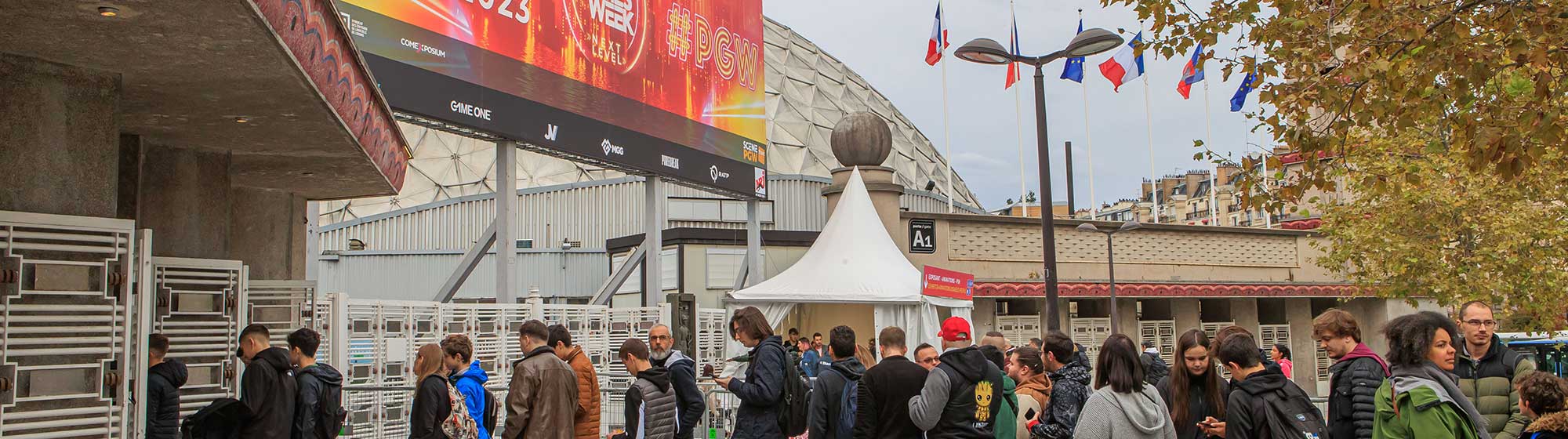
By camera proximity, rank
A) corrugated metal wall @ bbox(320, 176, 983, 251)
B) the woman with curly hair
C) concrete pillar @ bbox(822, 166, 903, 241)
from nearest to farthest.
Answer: the woman with curly hair, concrete pillar @ bbox(822, 166, 903, 241), corrugated metal wall @ bbox(320, 176, 983, 251)

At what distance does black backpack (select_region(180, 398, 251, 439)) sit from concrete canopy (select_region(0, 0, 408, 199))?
1.73 metres

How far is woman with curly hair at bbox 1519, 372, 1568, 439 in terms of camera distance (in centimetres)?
545

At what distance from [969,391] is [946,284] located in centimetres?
1246

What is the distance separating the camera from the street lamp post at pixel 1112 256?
83.6 ft

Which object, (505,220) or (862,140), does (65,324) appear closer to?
(505,220)

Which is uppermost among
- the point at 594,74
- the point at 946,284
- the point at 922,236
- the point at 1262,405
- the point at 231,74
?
the point at 594,74

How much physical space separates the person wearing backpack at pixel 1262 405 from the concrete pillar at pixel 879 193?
16.9 m

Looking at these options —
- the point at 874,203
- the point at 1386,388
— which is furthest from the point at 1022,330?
the point at 1386,388

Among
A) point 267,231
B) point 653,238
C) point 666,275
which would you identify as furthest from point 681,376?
point 666,275

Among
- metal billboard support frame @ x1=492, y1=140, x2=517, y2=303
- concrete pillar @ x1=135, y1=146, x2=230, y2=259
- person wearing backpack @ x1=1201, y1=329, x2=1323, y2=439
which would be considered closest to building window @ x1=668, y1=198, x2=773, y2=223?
metal billboard support frame @ x1=492, y1=140, x2=517, y2=303

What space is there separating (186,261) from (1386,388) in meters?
7.43

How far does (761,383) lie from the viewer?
8.09 meters

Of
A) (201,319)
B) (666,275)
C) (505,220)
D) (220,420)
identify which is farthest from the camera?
(666,275)

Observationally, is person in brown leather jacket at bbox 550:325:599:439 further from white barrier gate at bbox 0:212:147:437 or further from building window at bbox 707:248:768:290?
building window at bbox 707:248:768:290
